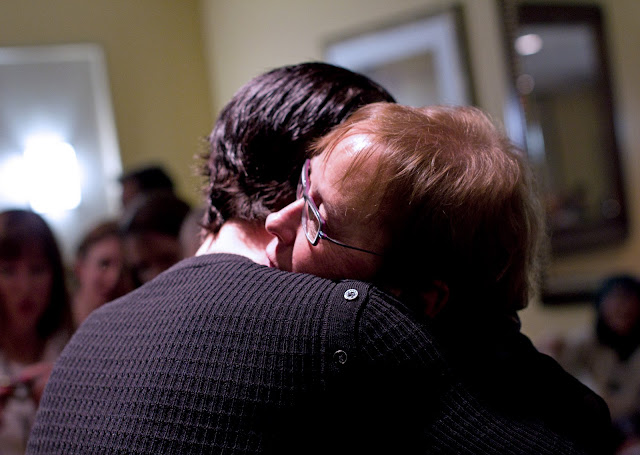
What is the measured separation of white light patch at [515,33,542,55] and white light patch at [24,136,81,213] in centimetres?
261

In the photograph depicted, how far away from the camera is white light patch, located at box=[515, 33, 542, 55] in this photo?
110 inches

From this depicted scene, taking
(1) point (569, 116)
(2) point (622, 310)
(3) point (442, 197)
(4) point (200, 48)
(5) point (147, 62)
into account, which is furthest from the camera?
(4) point (200, 48)

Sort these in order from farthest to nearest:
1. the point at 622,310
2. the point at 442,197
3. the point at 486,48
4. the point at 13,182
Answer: the point at 13,182
the point at 486,48
the point at 622,310
the point at 442,197

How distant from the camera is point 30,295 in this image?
6.39 ft

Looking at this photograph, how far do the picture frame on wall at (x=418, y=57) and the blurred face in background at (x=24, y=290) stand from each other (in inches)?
64.7

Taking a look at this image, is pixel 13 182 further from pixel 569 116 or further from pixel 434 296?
pixel 434 296

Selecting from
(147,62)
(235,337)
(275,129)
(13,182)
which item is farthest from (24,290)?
(147,62)

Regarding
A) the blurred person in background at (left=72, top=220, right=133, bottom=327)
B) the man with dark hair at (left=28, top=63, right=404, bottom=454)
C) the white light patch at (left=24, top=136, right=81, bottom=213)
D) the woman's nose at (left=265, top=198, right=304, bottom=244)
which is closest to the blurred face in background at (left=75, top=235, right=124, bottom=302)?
the blurred person in background at (left=72, top=220, right=133, bottom=327)

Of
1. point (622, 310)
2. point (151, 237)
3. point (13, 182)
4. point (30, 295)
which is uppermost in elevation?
point (13, 182)

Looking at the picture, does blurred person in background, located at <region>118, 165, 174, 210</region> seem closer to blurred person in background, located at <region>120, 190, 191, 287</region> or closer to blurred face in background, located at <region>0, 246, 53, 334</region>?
blurred person in background, located at <region>120, 190, 191, 287</region>

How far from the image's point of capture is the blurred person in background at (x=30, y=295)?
190 cm

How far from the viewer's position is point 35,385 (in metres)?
1.52

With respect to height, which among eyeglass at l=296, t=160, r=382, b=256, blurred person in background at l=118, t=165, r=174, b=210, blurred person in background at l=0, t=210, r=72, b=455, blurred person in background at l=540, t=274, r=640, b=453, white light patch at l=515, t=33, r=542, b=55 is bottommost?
blurred person in background at l=540, t=274, r=640, b=453

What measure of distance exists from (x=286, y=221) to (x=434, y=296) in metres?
0.21
